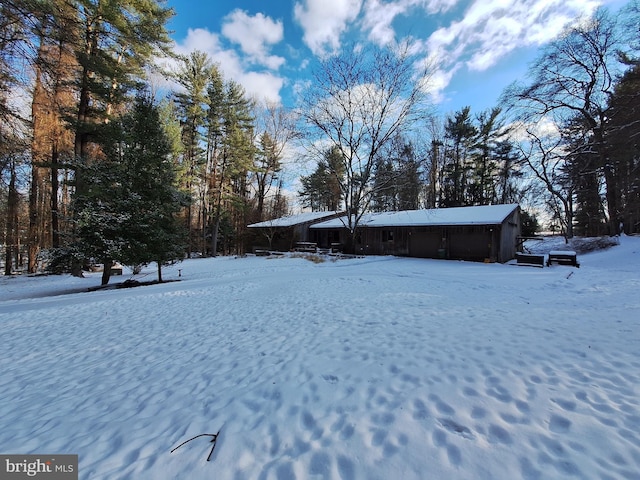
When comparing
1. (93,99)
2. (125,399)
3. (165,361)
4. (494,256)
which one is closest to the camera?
(125,399)

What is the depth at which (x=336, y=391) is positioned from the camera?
2.71 metres

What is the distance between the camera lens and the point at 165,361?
143 inches

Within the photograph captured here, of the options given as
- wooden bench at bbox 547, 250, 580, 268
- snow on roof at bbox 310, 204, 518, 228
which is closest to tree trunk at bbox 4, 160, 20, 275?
snow on roof at bbox 310, 204, 518, 228

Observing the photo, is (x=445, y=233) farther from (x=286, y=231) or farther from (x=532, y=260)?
(x=286, y=231)

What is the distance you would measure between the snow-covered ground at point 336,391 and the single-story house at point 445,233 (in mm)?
10532

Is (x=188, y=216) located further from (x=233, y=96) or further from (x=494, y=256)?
(x=494, y=256)

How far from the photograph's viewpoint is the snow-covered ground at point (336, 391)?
1.86 m

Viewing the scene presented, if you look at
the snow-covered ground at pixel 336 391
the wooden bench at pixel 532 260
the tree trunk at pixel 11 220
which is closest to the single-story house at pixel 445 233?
the wooden bench at pixel 532 260

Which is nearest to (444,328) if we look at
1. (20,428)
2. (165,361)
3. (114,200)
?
(165,361)

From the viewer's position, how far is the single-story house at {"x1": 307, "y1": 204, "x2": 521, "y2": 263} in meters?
15.7

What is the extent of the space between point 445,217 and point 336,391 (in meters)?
17.3

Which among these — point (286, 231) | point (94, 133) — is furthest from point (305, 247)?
point (94, 133)

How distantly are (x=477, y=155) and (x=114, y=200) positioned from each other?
3107cm

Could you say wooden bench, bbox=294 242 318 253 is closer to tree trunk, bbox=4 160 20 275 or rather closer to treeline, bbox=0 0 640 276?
treeline, bbox=0 0 640 276
